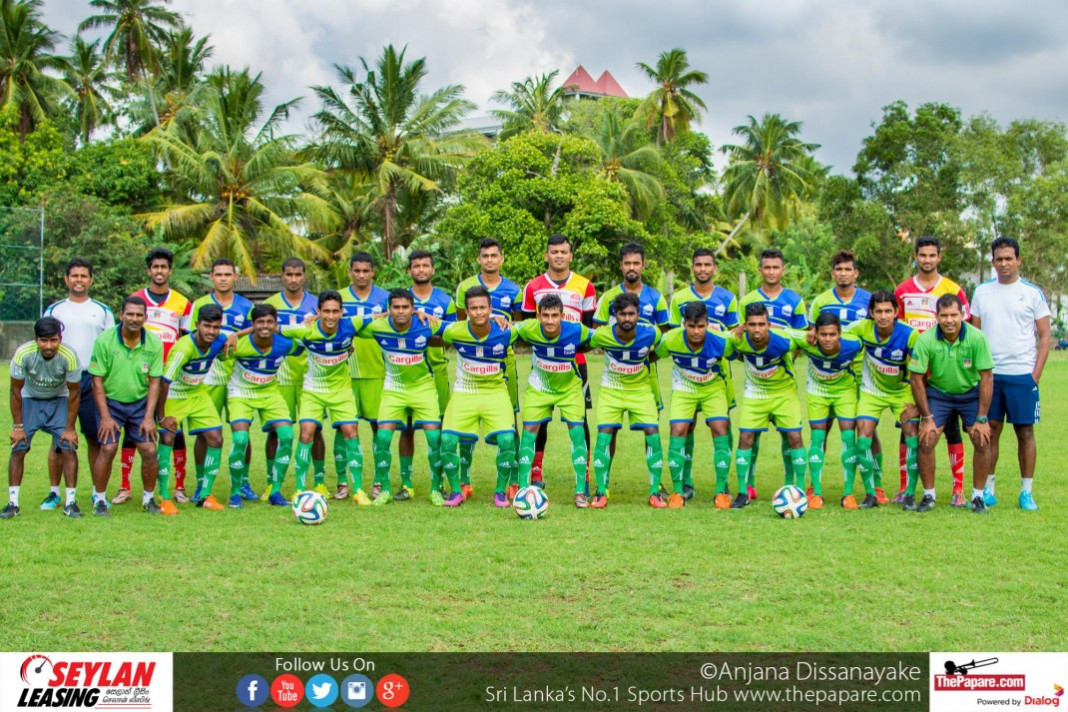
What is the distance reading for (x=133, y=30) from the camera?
4297 centimetres

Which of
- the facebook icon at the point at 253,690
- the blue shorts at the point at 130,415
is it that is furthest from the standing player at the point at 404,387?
the facebook icon at the point at 253,690

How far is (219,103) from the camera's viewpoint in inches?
1483

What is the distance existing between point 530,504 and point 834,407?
9.72ft

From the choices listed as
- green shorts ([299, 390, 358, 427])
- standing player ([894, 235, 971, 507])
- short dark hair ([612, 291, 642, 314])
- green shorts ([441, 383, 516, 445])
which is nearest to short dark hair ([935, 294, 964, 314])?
standing player ([894, 235, 971, 507])

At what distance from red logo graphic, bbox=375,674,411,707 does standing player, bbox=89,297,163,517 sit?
4.72 metres

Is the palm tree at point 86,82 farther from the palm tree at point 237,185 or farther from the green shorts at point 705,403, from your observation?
the green shorts at point 705,403

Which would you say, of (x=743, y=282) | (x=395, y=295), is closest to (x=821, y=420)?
(x=395, y=295)

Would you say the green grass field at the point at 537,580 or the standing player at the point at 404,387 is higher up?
the standing player at the point at 404,387

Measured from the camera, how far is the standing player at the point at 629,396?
9273 millimetres

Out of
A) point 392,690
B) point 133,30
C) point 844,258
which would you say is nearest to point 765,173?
point 133,30

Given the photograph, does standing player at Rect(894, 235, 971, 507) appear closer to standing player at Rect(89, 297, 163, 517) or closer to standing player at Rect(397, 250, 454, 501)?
standing player at Rect(397, 250, 454, 501)

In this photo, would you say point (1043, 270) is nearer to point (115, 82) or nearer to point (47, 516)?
point (115, 82)

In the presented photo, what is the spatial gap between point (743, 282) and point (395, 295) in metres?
28.8

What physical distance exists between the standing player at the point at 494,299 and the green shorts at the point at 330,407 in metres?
1.08
